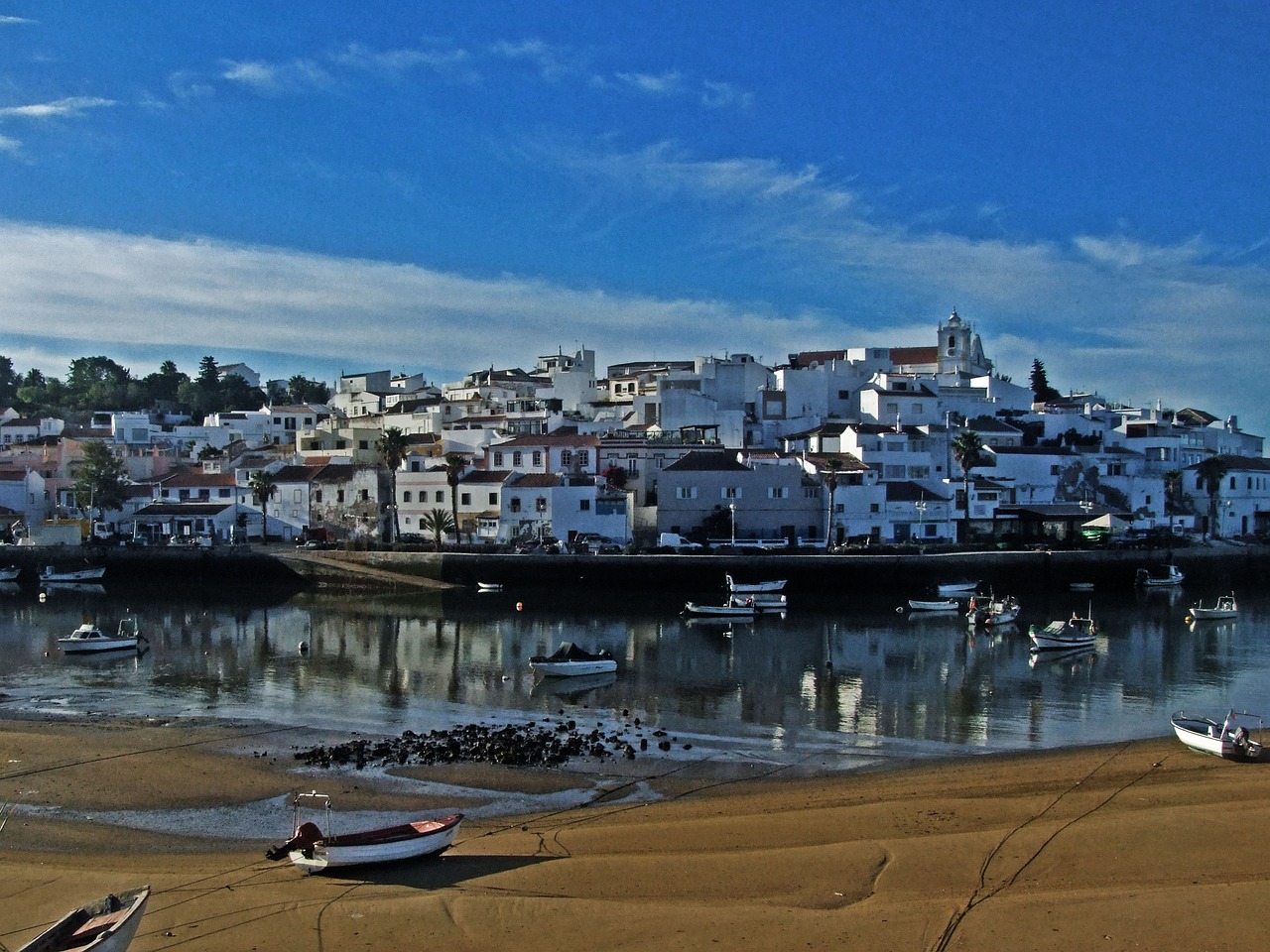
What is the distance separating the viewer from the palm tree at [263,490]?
62.4 metres

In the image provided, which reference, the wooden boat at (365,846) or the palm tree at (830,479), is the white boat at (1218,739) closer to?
the wooden boat at (365,846)

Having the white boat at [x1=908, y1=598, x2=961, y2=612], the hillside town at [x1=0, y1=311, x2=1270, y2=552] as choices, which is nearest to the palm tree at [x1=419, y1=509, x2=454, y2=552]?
the hillside town at [x1=0, y1=311, x2=1270, y2=552]

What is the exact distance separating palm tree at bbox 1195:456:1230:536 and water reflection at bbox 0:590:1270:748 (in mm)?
19976

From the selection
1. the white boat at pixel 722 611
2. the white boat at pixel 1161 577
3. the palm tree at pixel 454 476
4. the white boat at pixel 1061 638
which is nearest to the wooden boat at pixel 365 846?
the white boat at pixel 1061 638

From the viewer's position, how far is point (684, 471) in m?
58.8

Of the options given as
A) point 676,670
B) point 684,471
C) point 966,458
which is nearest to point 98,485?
point 684,471

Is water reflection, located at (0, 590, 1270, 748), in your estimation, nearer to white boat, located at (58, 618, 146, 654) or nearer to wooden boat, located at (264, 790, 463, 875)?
white boat, located at (58, 618, 146, 654)

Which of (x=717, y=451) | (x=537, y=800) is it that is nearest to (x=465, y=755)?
(x=537, y=800)

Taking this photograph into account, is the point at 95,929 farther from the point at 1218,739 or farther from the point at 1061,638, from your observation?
the point at 1061,638

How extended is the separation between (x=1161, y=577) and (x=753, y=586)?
23423 mm

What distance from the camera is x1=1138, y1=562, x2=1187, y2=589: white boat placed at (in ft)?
179

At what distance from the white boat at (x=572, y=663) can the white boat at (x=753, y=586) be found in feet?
54.8

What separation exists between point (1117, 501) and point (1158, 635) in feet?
106

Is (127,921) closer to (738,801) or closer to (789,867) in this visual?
(789,867)
